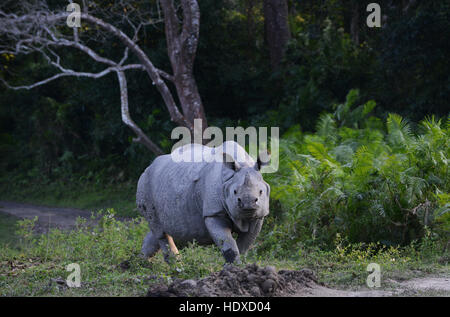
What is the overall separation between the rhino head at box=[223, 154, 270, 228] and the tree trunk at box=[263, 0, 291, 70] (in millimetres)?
13795

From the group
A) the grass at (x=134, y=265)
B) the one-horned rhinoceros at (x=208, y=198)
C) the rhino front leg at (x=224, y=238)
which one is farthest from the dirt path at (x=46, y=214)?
the rhino front leg at (x=224, y=238)

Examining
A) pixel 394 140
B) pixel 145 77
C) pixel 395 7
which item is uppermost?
pixel 395 7

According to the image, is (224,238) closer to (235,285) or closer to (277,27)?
(235,285)

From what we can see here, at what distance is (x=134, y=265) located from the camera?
7.35 m

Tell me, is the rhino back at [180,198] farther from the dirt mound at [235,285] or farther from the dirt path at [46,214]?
the dirt path at [46,214]

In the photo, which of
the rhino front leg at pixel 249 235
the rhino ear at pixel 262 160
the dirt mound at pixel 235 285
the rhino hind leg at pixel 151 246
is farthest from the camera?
the rhino hind leg at pixel 151 246

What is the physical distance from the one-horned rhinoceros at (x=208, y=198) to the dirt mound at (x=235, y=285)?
16.0 inches

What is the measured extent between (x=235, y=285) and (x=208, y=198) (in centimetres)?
108

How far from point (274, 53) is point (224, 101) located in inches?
92.3

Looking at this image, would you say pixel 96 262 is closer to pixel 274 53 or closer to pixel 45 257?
pixel 45 257

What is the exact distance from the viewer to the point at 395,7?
1611 centimetres

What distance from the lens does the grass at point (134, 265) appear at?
20.6ft
